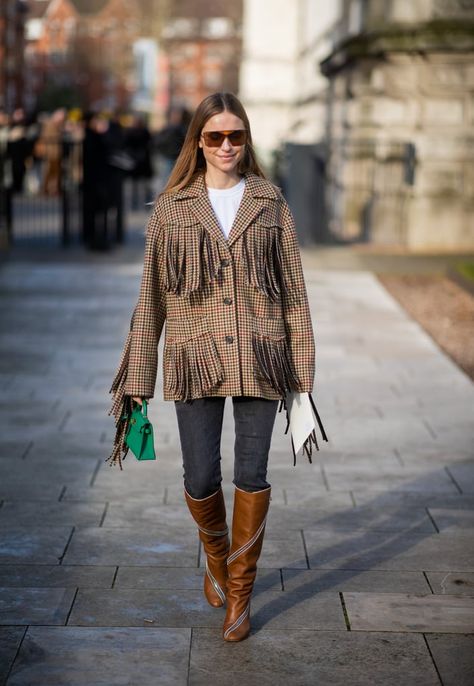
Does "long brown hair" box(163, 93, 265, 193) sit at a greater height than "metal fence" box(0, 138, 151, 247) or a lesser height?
greater

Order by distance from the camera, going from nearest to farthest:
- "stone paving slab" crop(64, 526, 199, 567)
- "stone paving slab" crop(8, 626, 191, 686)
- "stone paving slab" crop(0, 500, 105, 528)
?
"stone paving slab" crop(8, 626, 191, 686)
"stone paving slab" crop(64, 526, 199, 567)
"stone paving slab" crop(0, 500, 105, 528)

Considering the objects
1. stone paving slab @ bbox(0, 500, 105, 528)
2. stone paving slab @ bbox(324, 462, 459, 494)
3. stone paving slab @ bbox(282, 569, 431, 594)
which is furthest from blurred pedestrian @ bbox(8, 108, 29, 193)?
stone paving slab @ bbox(282, 569, 431, 594)

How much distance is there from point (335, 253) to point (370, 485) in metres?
11.5

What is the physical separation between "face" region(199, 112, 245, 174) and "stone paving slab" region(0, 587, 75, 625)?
1.67 m

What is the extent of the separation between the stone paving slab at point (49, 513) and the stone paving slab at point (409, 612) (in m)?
1.46

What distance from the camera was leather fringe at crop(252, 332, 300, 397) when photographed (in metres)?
4.41

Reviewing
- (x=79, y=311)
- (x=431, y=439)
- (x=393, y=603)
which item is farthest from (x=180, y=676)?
(x=79, y=311)

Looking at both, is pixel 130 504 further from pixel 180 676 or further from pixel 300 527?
pixel 180 676

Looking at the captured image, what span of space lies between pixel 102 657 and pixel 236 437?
0.85m

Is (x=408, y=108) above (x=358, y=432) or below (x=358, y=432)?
above

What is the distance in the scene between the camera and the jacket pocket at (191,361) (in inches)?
173

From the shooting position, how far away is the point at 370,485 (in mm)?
6543

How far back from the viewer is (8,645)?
4.34 meters

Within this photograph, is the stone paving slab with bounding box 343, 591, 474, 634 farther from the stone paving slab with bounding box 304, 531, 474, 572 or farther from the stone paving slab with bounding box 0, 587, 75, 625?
the stone paving slab with bounding box 0, 587, 75, 625
